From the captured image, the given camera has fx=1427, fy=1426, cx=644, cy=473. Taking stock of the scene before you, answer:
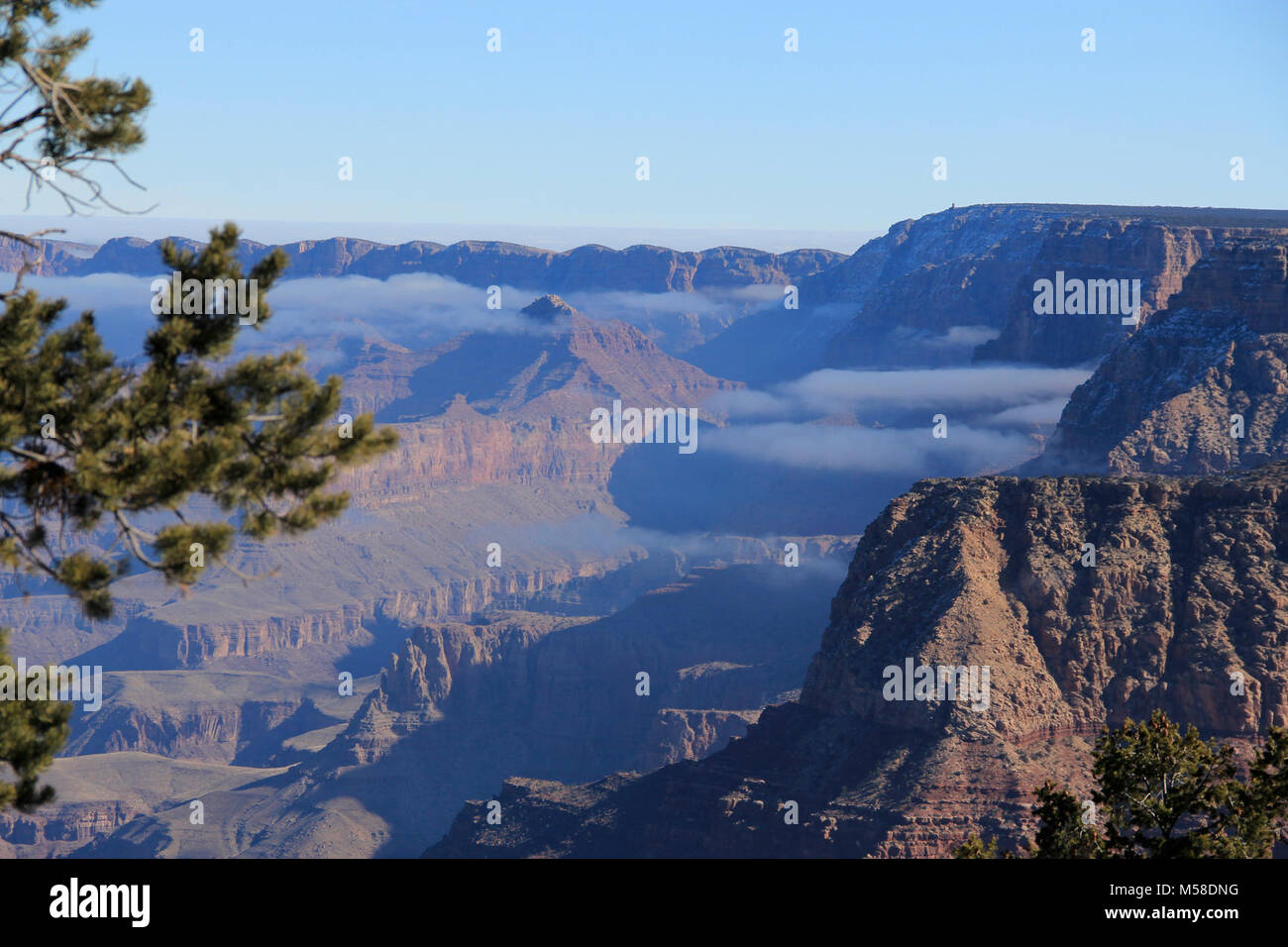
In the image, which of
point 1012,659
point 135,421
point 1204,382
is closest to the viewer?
point 135,421

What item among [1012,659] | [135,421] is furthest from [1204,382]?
[135,421]

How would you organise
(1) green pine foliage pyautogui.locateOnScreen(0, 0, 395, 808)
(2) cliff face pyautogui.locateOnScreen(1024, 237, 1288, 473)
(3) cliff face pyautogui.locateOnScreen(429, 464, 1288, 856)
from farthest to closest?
1. (2) cliff face pyautogui.locateOnScreen(1024, 237, 1288, 473)
2. (3) cliff face pyautogui.locateOnScreen(429, 464, 1288, 856)
3. (1) green pine foliage pyautogui.locateOnScreen(0, 0, 395, 808)

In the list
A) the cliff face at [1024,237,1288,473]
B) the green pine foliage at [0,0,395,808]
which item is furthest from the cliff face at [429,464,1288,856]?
the green pine foliage at [0,0,395,808]

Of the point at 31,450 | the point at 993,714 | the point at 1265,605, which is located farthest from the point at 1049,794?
the point at 1265,605

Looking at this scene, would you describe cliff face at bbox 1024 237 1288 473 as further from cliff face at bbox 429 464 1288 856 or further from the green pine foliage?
the green pine foliage

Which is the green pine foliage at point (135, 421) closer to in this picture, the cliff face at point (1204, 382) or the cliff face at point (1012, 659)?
the cliff face at point (1012, 659)

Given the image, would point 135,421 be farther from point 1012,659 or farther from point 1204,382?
point 1204,382
